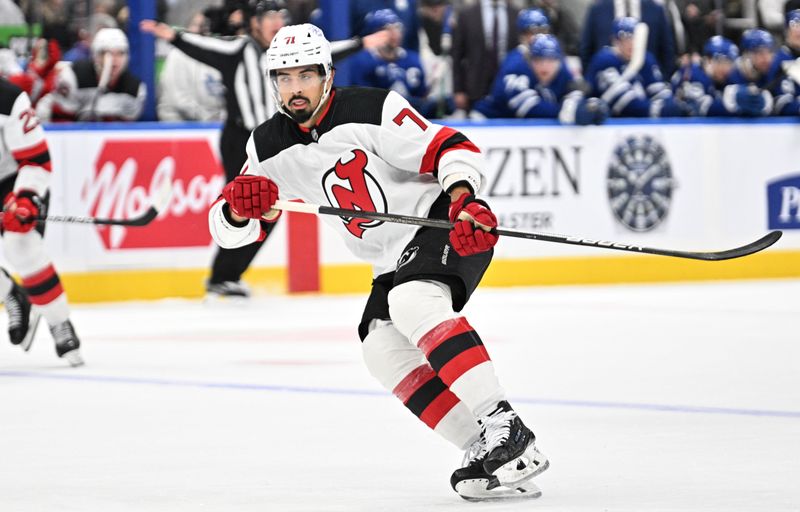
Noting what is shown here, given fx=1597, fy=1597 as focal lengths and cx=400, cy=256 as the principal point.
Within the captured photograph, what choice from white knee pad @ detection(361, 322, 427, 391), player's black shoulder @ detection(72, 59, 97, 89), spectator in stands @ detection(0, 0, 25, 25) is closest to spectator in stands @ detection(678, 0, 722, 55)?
player's black shoulder @ detection(72, 59, 97, 89)

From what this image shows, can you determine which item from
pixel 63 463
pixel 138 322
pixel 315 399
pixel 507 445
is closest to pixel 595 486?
pixel 507 445

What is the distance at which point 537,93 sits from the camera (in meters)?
9.20

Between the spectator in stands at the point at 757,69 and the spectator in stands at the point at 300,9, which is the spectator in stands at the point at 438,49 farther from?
the spectator in stands at the point at 757,69

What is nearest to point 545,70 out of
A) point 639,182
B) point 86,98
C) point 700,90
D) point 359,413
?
point 639,182

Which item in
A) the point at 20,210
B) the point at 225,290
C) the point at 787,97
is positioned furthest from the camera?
the point at 787,97

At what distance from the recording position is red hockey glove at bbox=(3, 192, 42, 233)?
5754mm

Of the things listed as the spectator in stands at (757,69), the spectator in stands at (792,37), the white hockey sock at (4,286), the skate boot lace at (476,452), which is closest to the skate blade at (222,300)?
the white hockey sock at (4,286)

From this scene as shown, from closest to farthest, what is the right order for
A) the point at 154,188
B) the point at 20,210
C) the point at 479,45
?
the point at 20,210 < the point at 154,188 < the point at 479,45

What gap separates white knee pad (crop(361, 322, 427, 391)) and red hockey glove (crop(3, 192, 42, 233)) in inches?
95.0

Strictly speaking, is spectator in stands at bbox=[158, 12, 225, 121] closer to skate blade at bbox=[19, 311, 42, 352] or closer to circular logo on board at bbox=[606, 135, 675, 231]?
circular logo on board at bbox=[606, 135, 675, 231]

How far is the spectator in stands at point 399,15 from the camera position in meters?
9.21

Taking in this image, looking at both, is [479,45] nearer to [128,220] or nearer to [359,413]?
[128,220]

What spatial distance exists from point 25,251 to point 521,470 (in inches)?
122

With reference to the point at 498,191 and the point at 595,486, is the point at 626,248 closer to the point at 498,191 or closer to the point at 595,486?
the point at 595,486
